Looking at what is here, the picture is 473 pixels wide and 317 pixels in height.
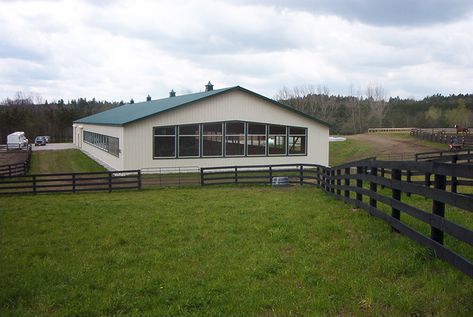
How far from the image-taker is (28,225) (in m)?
10.4

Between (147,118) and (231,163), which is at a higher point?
(147,118)

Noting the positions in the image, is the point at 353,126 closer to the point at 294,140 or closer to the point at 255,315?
the point at 294,140

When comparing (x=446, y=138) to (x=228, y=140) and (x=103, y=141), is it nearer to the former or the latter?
(x=228, y=140)

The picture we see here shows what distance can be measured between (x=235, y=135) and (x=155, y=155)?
5.76 metres

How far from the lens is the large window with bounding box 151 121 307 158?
1145 inches

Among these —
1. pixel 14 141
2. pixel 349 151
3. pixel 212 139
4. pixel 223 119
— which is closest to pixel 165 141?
pixel 212 139

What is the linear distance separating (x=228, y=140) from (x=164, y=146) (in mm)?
4507

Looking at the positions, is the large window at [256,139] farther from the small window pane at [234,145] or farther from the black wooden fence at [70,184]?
the black wooden fence at [70,184]

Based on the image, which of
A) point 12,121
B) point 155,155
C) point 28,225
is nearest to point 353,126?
point 12,121

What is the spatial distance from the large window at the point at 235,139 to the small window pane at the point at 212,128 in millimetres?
510

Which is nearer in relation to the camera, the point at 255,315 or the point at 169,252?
the point at 255,315

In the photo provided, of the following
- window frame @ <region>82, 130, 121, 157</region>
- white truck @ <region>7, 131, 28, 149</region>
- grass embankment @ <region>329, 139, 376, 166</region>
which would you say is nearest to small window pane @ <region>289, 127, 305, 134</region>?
window frame @ <region>82, 130, 121, 157</region>

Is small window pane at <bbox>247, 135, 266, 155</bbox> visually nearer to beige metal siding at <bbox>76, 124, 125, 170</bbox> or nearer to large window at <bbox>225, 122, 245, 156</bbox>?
large window at <bbox>225, 122, 245, 156</bbox>

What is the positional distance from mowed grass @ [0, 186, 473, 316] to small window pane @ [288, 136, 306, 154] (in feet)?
73.7
